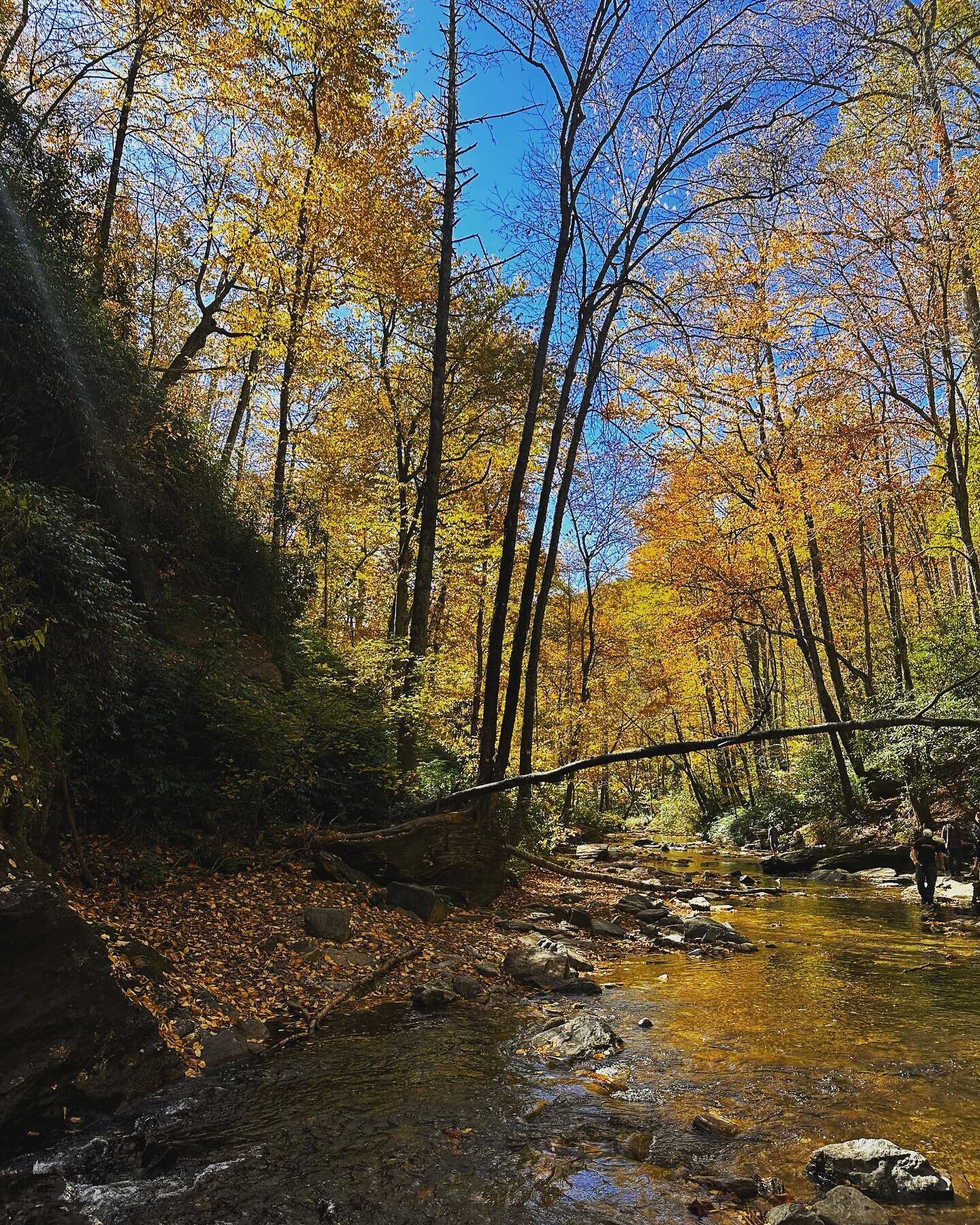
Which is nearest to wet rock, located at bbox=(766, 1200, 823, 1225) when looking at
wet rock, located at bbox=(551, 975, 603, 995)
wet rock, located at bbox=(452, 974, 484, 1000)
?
Answer: wet rock, located at bbox=(452, 974, 484, 1000)

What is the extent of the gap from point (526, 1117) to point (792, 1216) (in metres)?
1.69

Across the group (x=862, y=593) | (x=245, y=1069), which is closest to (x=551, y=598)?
(x=862, y=593)

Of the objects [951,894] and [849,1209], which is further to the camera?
[951,894]

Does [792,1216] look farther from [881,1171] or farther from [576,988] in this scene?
[576,988]

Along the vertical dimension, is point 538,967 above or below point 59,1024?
below

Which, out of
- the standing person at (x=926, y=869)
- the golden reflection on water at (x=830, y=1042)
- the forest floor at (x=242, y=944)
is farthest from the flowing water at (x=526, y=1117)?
the standing person at (x=926, y=869)

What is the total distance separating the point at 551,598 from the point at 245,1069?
67.8 feet

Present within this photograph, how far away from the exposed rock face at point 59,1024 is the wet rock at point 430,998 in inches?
97.6

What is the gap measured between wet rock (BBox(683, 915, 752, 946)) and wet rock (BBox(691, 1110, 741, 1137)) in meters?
5.63

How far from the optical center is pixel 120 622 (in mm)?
6414

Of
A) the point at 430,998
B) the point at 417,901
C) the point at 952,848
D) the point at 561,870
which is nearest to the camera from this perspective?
the point at 430,998

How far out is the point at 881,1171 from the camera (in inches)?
134

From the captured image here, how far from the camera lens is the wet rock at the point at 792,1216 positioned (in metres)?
2.99

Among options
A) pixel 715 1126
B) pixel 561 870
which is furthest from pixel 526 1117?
pixel 561 870
